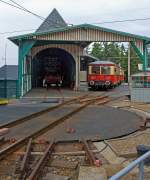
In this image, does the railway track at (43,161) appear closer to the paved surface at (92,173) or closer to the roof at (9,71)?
the paved surface at (92,173)

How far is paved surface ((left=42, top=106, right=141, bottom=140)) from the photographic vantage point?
15138mm

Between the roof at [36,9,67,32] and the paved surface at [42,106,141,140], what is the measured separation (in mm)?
30574

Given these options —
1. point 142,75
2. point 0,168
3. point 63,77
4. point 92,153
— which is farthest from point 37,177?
point 63,77

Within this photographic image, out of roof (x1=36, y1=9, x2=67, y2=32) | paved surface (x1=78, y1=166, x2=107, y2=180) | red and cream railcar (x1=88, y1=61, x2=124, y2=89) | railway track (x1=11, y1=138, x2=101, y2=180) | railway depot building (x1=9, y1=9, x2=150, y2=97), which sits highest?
roof (x1=36, y1=9, x2=67, y2=32)

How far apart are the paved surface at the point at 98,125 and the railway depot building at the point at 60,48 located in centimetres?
1224

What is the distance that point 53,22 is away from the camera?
55.0 m

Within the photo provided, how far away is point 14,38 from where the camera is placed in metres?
34.3

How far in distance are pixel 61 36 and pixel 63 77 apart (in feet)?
57.9

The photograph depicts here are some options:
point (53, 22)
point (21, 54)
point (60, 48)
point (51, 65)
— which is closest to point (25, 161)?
point (21, 54)

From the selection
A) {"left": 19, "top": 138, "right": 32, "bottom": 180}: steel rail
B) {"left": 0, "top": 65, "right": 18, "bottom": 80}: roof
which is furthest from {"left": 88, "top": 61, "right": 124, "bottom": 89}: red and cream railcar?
{"left": 19, "top": 138, "right": 32, "bottom": 180}: steel rail

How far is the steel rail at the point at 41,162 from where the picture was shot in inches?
352

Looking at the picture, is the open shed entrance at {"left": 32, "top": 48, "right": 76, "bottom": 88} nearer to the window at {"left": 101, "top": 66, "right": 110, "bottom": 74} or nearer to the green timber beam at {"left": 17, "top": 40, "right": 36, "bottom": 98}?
the window at {"left": 101, "top": 66, "right": 110, "bottom": 74}

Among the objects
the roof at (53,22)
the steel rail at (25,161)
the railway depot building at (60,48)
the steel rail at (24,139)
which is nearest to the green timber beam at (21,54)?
the railway depot building at (60,48)

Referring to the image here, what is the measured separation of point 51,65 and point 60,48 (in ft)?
24.2
